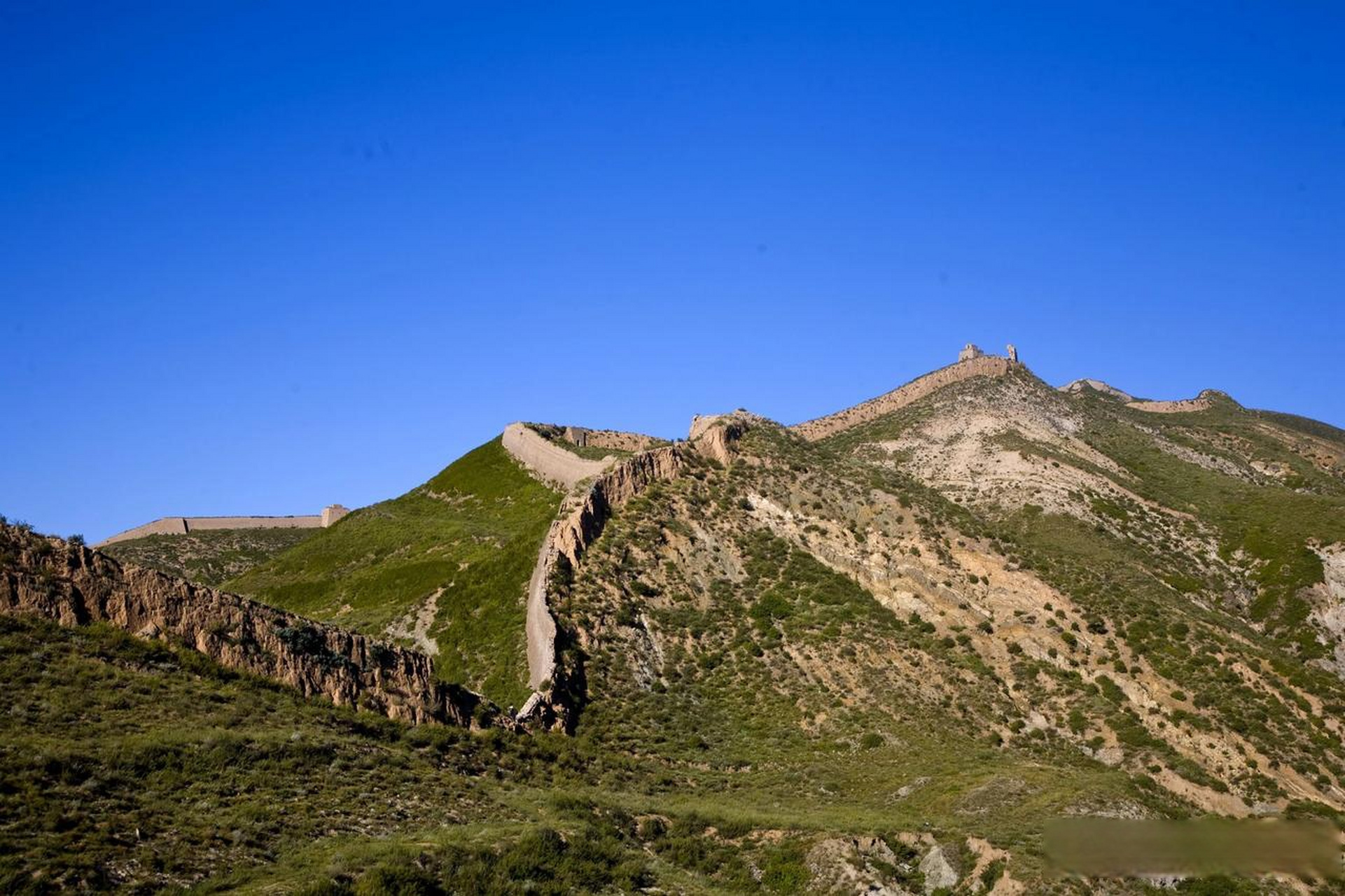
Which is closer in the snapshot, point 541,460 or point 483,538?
point 483,538

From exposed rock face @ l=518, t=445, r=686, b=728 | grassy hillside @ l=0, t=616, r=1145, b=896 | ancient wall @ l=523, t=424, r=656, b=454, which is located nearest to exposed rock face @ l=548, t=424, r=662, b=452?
ancient wall @ l=523, t=424, r=656, b=454

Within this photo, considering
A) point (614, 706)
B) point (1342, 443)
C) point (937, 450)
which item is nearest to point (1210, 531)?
point (937, 450)

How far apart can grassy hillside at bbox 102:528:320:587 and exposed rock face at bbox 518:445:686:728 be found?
3259cm

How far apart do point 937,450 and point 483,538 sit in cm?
3310

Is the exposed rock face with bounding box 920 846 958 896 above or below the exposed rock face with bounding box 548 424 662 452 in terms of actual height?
below

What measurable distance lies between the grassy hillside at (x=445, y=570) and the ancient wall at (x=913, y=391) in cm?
2655

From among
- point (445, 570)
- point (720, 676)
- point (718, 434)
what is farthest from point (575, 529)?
point (718, 434)

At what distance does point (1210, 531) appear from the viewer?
65.3 meters

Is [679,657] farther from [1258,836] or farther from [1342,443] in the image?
[1342,443]

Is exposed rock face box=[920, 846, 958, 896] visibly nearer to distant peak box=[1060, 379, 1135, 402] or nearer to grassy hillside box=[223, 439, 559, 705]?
grassy hillside box=[223, 439, 559, 705]

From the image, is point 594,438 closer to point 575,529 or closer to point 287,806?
point 575,529

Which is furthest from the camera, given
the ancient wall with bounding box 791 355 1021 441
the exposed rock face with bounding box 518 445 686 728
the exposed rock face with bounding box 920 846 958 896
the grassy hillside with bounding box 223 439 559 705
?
the ancient wall with bounding box 791 355 1021 441

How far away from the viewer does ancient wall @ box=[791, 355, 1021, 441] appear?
85.7 metres

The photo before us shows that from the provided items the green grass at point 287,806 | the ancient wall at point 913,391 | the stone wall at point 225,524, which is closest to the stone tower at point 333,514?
the stone wall at point 225,524
